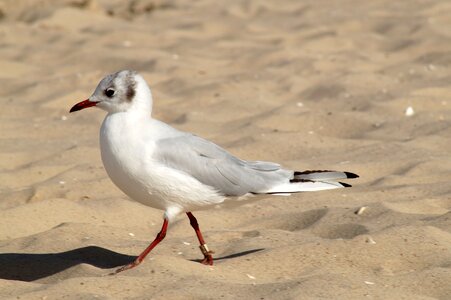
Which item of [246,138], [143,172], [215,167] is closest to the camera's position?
[143,172]

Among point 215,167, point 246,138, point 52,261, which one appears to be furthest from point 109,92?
point 246,138

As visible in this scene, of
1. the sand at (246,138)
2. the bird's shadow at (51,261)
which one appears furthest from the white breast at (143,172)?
the bird's shadow at (51,261)

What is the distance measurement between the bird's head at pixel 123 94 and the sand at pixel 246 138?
2.16 feet

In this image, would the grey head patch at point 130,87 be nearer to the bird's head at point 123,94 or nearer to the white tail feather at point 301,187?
the bird's head at point 123,94

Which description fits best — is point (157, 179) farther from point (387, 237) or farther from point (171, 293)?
point (387, 237)

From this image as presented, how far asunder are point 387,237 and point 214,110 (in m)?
2.94

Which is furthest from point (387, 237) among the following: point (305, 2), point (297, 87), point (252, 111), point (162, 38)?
point (305, 2)

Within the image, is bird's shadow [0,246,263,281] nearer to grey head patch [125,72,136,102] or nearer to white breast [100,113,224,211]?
white breast [100,113,224,211]

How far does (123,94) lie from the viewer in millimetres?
4180

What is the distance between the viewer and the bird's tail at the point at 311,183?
13.8 feet

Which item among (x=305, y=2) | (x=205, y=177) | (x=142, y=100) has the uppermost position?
(x=142, y=100)

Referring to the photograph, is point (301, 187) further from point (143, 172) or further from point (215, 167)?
point (143, 172)

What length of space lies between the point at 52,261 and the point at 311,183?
1.18 meters

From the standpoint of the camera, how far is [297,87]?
24.8 feet
